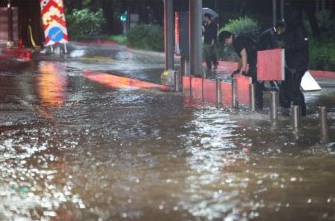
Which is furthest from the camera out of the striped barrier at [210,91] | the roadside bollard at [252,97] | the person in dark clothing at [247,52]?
the striped barrier at [210,91]

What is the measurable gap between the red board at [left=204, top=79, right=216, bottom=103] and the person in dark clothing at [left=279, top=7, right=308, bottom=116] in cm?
300

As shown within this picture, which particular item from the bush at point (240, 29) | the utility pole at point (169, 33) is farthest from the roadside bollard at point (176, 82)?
the bush at point (240, 29)

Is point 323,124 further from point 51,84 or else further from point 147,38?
point 147,38

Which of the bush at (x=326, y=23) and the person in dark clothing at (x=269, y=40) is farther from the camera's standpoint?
the bush at (x=326, y=23)

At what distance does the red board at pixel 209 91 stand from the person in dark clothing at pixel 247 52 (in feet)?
5.87

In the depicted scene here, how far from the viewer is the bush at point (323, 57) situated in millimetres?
20250

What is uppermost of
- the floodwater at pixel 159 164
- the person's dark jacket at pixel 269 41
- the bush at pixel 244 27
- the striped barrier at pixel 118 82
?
the bush at pixel 244 27

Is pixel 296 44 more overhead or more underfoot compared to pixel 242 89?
more overhead

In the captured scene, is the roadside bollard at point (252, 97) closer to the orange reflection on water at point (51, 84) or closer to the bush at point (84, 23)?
the orange reflection on water at point (51, 84)

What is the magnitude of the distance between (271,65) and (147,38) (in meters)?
24.7

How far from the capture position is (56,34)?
32.1 meters

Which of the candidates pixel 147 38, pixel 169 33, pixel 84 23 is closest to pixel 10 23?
pixel 84 23

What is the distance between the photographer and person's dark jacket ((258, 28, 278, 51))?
42.8 feet

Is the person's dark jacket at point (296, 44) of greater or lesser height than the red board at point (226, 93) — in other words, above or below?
above
